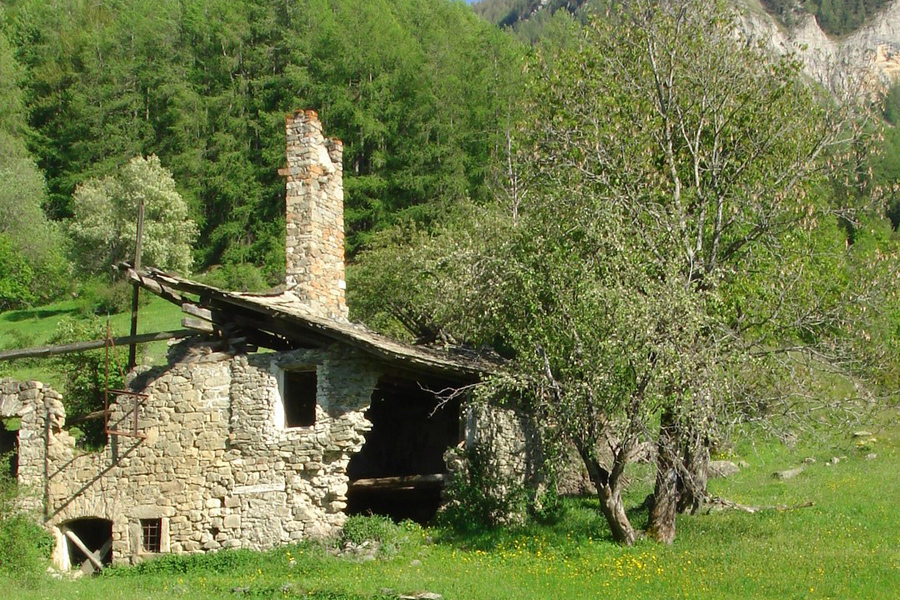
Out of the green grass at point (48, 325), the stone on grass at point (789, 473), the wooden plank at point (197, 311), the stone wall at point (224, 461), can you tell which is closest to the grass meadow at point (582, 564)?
the stone wall at point (224, 461)

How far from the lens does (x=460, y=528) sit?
15766 mm

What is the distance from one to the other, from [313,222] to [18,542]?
8196mm

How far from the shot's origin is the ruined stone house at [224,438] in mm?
16016

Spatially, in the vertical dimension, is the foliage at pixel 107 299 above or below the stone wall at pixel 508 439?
above

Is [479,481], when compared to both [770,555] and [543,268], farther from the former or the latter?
[770,555]

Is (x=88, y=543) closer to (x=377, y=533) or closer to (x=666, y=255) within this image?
(x=377, y=533)

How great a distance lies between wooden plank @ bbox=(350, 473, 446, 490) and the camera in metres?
16.8

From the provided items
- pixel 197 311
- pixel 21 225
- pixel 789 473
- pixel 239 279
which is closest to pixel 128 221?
pixel 21 225

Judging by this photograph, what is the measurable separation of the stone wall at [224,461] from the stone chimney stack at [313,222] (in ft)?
8.68

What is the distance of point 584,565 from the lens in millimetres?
13305

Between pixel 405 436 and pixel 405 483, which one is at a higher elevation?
pixel 405 436

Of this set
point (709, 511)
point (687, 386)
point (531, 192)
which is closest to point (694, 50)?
point (531, 192)

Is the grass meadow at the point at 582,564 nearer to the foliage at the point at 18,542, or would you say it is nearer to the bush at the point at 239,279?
the foliage at the point at 18,542

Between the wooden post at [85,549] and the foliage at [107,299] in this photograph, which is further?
the foliage at [107,299]
